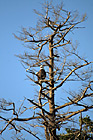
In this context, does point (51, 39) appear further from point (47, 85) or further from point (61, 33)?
point (47, 85)

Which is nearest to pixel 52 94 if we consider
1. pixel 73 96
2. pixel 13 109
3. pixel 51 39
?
pixel 73 96

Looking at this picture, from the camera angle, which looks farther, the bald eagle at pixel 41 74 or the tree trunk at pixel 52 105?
the bald eagle at pixel 41 74

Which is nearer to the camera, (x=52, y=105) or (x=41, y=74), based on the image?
(x=41, y=74)

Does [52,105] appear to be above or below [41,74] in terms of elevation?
below

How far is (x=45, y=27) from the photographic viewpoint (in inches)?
316

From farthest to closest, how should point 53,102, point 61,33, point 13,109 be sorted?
1. point 61,33
2. point 53,102
3. point 13,109

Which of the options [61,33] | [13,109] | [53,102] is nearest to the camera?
[13,109]

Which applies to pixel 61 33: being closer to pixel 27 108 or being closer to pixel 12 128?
pixel 27 108

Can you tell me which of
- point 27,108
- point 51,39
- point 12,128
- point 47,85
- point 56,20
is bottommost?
point 12,128

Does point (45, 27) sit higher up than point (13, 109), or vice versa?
point (45, 27)

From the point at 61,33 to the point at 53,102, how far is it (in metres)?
2.37

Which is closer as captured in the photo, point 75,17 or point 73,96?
point 73,96

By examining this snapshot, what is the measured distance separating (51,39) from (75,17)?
1103 mm

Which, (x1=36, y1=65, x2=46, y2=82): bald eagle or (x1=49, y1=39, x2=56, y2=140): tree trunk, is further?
(x1=36, y1=65, x2=46, y2=82): bald eagle
